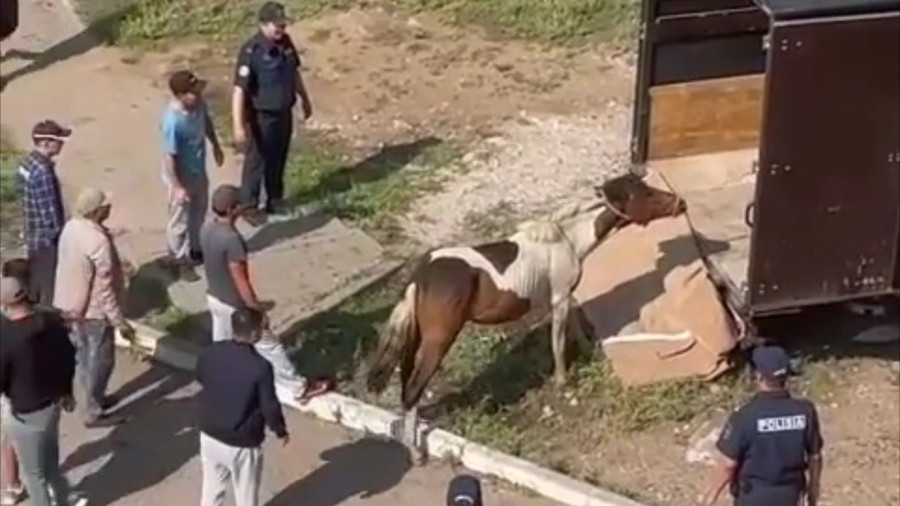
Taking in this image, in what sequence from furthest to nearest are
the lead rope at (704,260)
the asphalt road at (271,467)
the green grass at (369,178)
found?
the green grass at (369,178) → the lead rope at (704,260) → the asphalt road at (271,467)

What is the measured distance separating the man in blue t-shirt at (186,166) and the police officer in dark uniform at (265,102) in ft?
1.39

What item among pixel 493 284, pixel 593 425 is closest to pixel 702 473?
pixel 593 425

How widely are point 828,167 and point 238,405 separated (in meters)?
3.90

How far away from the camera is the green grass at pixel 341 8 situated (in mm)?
17656

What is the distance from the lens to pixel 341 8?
18141 mm

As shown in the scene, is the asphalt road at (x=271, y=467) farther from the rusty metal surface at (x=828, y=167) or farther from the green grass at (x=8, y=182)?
the green grass at (x=8, y=182)

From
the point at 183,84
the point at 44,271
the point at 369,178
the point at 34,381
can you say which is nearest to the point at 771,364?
the point at 34,381

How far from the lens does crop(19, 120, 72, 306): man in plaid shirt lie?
11.9 metres

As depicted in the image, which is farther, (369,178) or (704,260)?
(369,178)

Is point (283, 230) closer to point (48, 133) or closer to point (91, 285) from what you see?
point (48, 133)

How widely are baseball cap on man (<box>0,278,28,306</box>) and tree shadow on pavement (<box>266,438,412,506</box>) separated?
1.99 metres

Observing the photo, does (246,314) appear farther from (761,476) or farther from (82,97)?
(82,97)

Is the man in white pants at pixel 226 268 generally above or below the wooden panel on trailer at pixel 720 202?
above

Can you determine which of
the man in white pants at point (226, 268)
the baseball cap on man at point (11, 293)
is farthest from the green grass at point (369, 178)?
the baseball cap on man at point (11, 293)
